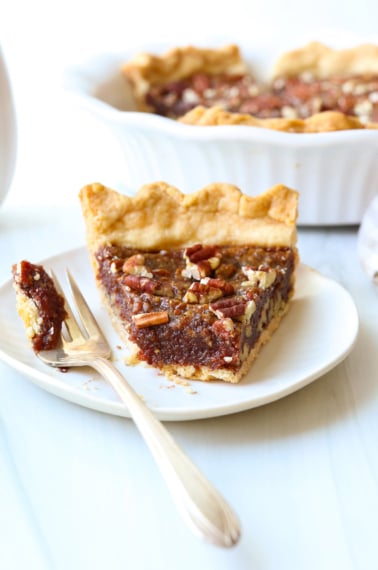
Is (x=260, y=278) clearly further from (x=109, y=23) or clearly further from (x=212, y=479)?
(x=109, y=23)

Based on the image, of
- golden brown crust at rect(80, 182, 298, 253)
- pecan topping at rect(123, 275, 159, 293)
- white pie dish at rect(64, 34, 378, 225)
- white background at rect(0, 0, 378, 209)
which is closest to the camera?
pecan topping at rect(123, 275, 159, 293)

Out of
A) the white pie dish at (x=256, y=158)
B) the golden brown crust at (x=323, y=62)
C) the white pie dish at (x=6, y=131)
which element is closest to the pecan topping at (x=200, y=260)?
the white pie dish at (x=256, y=158)

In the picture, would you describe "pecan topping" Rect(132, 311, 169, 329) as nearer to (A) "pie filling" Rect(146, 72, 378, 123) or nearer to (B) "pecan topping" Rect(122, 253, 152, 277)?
(B) "pecan topping" Rect(122, 253, 152, 277)

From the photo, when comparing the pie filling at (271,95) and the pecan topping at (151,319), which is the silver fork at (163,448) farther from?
the pie filling at (271,95)

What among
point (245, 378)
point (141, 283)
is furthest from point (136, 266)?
point (245, 378)

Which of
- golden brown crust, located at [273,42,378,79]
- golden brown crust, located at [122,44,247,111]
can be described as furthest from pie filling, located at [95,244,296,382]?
golden brown crust, located at [273,42,378,79]

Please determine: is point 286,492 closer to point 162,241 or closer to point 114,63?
point 162,241
